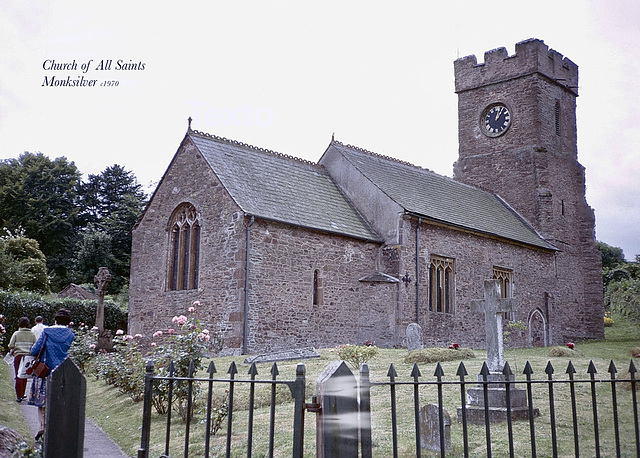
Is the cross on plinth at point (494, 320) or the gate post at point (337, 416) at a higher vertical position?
the cross on plinth at point (494, 320)

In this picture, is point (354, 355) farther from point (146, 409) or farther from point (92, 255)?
point (92, 255)

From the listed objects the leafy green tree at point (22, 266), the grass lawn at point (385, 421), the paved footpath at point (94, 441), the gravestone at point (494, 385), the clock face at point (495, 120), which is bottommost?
the paved footpath at point (94, 441)

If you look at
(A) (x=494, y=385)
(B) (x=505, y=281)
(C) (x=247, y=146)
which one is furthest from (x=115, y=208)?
(A) (x=494, y=385)

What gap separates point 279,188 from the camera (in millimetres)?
21922

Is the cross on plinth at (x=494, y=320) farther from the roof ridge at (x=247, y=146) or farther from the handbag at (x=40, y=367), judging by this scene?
the roof ridge at (x=247, y=146)

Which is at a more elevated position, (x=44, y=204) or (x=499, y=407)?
(x=44, y=204)

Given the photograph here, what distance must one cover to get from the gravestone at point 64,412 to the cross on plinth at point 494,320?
6558 millimetres

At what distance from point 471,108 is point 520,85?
2.92 metres

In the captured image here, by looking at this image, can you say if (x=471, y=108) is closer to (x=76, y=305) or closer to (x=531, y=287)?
(x=531, y=287)

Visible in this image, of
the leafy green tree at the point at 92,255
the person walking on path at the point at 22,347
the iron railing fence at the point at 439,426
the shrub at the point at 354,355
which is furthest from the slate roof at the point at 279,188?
the leafy green tree at the point at 92,255

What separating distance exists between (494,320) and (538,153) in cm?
2468

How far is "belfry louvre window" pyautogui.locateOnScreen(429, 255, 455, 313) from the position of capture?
23609mm

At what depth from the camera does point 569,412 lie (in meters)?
9.51

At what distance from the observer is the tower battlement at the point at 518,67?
109 ft
